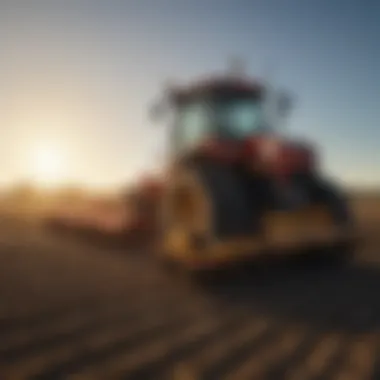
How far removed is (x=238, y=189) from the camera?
3.30 metres

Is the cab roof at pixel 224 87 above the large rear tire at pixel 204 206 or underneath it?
above

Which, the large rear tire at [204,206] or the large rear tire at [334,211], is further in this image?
the large rear tire at [334,211]

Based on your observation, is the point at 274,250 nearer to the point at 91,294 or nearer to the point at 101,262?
the point at 91,294

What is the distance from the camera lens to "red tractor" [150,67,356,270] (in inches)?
121

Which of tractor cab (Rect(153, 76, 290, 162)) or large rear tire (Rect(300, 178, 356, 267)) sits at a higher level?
tractor cab (Rect(153, 76, 290, 162))

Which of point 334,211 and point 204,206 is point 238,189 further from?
point 334,211

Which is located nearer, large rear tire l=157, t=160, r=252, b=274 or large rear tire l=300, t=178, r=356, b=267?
large rear tire l=157, t=160, r=252, b=274

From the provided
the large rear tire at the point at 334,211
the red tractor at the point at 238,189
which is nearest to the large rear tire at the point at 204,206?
the red tractor at the point at 238,189

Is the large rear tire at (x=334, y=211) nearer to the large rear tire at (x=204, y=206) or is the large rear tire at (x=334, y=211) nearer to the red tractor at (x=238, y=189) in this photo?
the red tractor at (x=238, y=189)

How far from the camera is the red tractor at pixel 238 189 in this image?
121 inches

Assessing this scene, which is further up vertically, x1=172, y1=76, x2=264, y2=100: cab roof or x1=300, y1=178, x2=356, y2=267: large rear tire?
x1=172, y1=76, x2=264, y2=100: cab roof

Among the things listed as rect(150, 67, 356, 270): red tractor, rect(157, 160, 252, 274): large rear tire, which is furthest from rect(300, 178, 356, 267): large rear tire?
rect(157, 160, 252, 274): large rear tire

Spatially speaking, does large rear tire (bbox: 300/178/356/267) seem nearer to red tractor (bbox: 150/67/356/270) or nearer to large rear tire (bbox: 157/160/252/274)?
red tractor (bbox: 150/67/356/270)

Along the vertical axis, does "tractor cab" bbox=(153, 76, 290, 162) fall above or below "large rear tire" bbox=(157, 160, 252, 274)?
above
